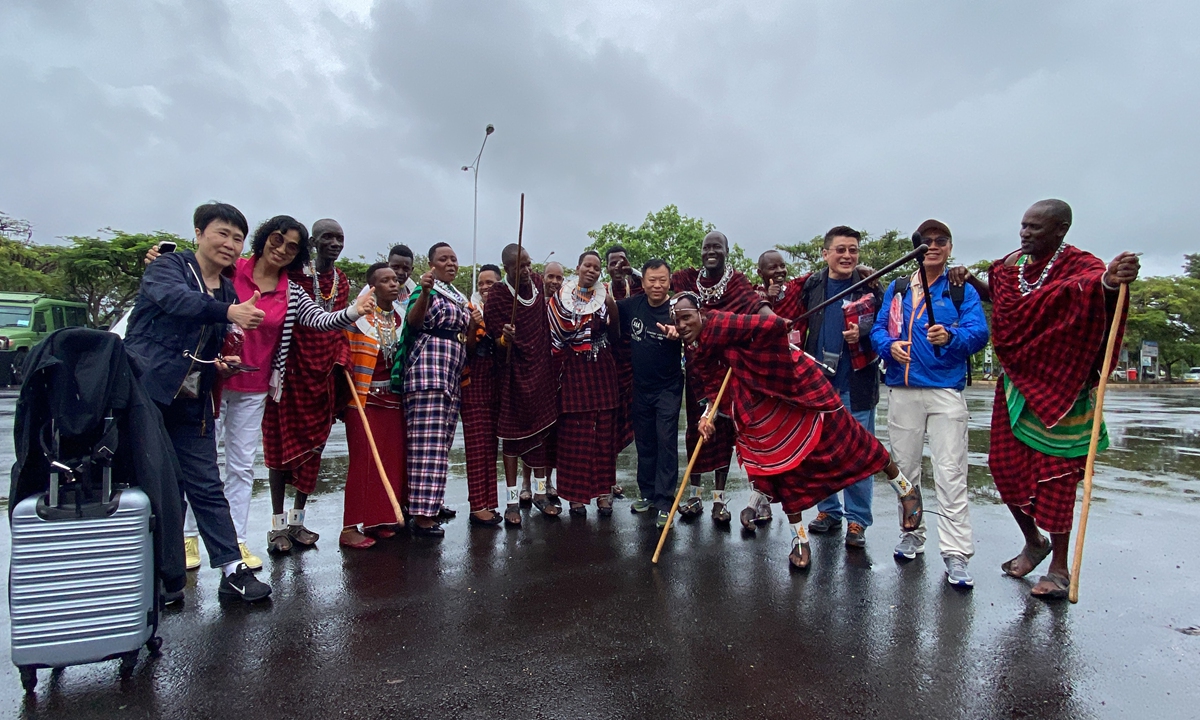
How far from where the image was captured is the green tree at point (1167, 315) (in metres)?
33.0

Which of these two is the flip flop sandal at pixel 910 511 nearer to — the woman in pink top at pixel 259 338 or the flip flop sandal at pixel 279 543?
the woman in pink top at pixel 259 338

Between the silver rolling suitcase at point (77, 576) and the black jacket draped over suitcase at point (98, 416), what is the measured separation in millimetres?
107

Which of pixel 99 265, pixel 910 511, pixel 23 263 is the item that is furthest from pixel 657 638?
pixel 23 263

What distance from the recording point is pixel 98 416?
96.7 inches

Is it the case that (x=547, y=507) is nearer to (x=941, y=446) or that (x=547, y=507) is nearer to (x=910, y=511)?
(x=910, y=511)

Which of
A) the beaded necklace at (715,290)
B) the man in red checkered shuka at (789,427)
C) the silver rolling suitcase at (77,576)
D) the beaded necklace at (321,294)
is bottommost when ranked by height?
the silver rolling suitcase at (77,576)

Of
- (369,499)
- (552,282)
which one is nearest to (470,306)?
(552,282)

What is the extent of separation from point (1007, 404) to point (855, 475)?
102cm

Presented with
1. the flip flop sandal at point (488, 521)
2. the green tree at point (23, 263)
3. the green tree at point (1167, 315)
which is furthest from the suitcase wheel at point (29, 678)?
the green tree at point (1167, 315)

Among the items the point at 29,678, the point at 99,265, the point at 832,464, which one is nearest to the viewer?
the point at 29,678

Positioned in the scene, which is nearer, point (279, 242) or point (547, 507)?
point (279, 242)

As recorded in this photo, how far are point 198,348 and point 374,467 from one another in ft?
4.59

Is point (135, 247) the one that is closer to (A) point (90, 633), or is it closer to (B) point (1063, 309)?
(A) point (90, 633)

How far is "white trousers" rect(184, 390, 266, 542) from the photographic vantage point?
366 centimetres
